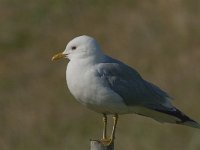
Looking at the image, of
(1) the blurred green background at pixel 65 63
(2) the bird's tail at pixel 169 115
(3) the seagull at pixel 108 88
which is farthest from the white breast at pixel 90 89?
(1) the blurred green background at pixel 65 63

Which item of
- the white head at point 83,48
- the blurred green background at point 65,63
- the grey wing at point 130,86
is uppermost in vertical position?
the blurred green background at point 65,63

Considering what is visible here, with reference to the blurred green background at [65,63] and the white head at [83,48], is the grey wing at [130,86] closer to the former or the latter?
the white head at [83,48]

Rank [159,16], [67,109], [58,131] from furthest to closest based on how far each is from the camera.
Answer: [159,16]
[67,109]
[58,131]

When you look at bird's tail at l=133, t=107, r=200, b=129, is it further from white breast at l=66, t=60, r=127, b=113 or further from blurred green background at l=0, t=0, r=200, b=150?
blurred green background at l=0, t=0, r=200, b=150

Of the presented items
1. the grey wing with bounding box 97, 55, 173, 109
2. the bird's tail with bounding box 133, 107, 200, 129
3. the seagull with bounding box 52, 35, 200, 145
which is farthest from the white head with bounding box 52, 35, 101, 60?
the bird's tail with bounding box 133, 107, 200, 129

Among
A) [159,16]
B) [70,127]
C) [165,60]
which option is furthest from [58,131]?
[159,16]

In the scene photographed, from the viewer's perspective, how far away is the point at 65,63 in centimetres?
1198

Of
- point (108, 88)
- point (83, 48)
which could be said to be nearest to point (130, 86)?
point (108, 88)

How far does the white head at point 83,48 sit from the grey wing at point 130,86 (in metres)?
0.11

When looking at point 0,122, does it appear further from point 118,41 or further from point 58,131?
point 118,41

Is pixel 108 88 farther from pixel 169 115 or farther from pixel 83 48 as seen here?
pixel 169 115

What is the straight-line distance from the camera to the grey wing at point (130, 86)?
5523 mm

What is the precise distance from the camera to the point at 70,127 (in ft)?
31.0

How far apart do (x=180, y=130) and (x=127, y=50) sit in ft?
12.4
